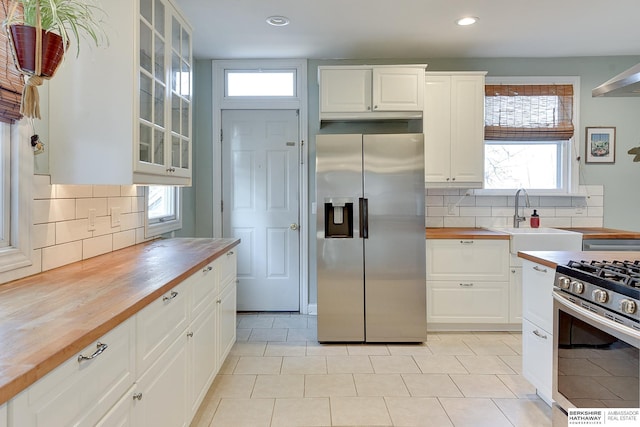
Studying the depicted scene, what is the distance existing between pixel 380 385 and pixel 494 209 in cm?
226

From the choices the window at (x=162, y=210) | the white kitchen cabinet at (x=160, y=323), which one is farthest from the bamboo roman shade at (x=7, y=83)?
the window at (x=162, y=210)

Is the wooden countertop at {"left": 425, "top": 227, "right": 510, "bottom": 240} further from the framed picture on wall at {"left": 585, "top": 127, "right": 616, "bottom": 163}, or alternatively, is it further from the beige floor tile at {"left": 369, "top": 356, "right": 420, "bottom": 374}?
the framed picture on wall at {"left": 585, "top": 127, "right": 616, "bottom": 163}

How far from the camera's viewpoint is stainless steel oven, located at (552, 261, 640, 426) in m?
1.45

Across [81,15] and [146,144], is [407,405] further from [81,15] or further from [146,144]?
[81,15]

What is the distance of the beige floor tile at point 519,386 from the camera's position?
240 centimetres

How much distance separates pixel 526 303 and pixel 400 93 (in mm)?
2018

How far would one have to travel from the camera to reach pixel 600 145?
3.92m

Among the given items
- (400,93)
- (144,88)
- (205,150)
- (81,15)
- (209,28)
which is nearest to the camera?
(81,15)

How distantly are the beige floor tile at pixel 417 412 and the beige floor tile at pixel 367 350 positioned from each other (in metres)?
0.71

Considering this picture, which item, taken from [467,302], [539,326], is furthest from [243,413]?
[467,302]

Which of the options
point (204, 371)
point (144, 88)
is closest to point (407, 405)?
point (204, 371)

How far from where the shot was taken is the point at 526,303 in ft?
7.73

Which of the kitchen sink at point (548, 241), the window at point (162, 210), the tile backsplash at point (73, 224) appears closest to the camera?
the tile backsplash at point (73, 224)

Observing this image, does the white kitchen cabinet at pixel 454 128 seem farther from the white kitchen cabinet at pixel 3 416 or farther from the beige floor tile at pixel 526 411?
the white kitchen cabinet at pixel 3 416
